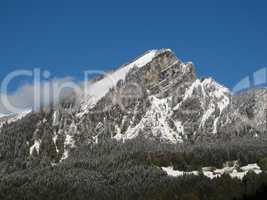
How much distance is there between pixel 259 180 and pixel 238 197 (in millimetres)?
18945

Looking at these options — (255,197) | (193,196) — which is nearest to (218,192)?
(193,196)

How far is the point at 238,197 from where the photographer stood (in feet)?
572

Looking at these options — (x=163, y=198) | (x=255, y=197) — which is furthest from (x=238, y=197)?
(x=163, y=198)

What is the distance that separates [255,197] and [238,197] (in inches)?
389

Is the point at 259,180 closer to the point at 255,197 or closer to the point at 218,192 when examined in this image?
the point at 218,192

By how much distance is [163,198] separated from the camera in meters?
197

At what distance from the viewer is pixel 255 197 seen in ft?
542

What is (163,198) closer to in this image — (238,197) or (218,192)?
(218,192)

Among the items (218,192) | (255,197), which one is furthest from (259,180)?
(255,197)

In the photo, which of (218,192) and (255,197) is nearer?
(255,197)

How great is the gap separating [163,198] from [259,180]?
107ft

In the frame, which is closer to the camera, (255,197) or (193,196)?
(255,197)

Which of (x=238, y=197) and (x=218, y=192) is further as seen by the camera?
(x=218, y=192)

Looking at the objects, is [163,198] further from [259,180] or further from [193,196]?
[259,180]
